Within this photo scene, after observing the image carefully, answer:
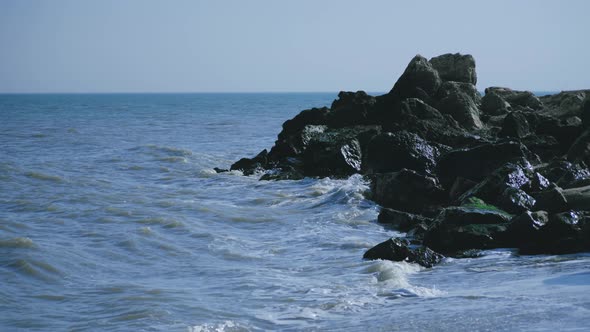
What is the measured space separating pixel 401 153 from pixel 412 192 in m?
3.27

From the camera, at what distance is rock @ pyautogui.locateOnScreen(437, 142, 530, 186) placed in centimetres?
1752

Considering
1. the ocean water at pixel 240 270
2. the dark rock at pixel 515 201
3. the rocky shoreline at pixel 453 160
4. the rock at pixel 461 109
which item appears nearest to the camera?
the ocean water at pixel 240 270

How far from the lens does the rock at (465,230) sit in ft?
42.2

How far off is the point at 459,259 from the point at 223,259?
12.8 ft

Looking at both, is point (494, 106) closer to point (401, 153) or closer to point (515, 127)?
point (515, 127)

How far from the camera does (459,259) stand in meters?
12.4

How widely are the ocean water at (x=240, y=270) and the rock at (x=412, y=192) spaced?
64cm

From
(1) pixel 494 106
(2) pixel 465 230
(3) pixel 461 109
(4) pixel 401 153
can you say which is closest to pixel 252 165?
(3) pixel 461 109

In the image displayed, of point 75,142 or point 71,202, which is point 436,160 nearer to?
point 71,202

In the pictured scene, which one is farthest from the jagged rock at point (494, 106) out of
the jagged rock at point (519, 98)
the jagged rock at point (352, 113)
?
the jagged rock at point (352, 113)

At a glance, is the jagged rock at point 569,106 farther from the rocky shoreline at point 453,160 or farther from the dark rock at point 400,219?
the dark rock at point 400,219

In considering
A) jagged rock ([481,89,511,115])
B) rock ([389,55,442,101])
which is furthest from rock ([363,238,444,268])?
jagged rock ([481,89,511,115])

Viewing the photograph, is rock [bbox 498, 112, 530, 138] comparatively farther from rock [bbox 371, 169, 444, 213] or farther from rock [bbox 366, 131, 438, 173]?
rock [bbox 371, 169, 444, 213]

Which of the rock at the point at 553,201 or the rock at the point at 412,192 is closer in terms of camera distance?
the rock at the point at 553,201
